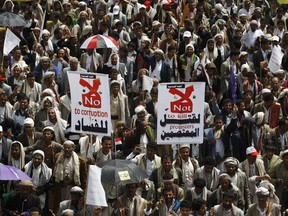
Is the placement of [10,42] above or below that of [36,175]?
above

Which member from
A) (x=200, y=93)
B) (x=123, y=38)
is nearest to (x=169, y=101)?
(x=200, y=93)

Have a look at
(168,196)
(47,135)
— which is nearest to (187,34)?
(47,135)

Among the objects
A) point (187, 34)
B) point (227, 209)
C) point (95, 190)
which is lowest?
point (227, 209)

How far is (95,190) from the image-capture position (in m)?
20.8

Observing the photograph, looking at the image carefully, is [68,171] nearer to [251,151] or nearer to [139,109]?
[139,109]

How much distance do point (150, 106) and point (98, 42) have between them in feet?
10.5

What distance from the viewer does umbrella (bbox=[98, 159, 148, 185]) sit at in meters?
21.3

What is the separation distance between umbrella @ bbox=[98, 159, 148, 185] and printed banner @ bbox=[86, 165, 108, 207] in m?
0.50

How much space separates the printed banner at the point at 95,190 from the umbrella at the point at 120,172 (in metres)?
0.50

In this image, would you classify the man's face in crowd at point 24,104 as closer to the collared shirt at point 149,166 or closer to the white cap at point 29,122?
the white cap at point 29,122

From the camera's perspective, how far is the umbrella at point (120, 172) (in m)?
21.3

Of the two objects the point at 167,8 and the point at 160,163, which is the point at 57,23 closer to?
the point at 167,8

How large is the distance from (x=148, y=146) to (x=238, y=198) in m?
1.83

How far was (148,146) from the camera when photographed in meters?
23.2
